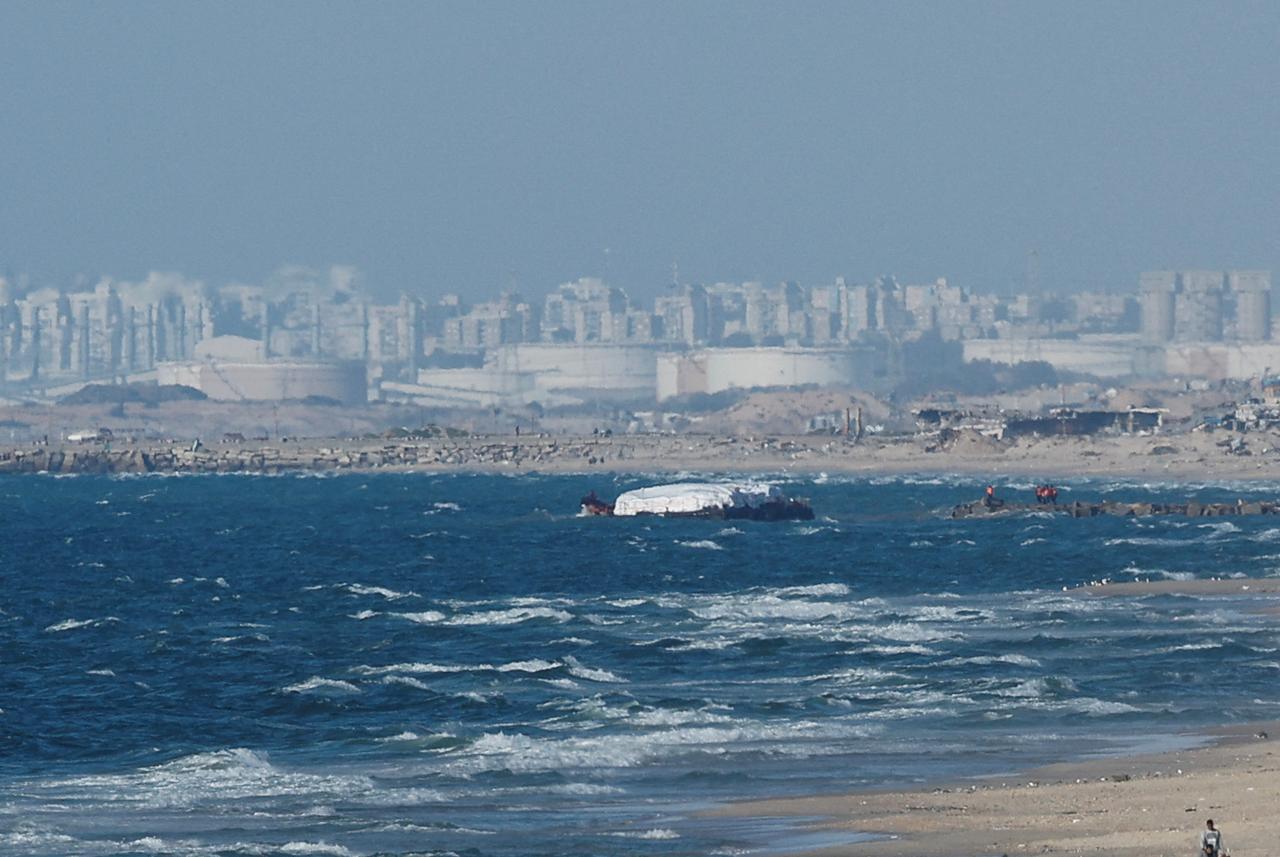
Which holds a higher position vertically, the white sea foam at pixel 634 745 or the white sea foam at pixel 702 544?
the white sea foam at pixel 634 745

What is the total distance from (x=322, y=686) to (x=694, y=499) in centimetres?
7636

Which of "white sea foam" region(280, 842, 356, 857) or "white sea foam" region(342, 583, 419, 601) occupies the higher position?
"white sea foam" region(280, 842, 356, 857)

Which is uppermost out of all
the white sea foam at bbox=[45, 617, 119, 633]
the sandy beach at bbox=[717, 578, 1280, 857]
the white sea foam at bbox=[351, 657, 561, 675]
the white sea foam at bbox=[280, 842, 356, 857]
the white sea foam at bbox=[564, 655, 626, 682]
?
the sandy beach at bbox=[717, 578, 1280, 857]

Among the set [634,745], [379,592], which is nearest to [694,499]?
[379,592]

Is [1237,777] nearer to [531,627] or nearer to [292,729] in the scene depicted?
[292,729]

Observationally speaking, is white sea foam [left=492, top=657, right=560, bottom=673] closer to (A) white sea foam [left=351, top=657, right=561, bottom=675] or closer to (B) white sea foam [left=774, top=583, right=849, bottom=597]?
(A) white sea foam [left=351, top=657, right=561, bottom=675]

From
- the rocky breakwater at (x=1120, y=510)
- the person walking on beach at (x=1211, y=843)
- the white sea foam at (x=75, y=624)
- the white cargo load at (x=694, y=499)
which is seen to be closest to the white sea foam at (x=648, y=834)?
the person walking on beach at (x=1211, y=843)

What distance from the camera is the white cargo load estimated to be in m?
116

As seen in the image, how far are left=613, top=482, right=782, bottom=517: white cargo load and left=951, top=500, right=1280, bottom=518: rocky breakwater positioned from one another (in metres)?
9.64

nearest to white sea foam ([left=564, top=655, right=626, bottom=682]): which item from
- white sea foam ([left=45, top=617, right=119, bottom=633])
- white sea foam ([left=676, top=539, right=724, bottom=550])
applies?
white sea foam ([left=45, top=617, right=119, bottom=633])

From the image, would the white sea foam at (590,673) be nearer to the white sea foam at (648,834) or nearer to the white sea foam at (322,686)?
the white sea foam at (322,686)

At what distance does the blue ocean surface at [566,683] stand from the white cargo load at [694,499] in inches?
1065

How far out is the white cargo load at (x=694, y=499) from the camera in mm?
115562

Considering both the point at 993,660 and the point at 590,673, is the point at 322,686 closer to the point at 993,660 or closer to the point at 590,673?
the point at 590,673
